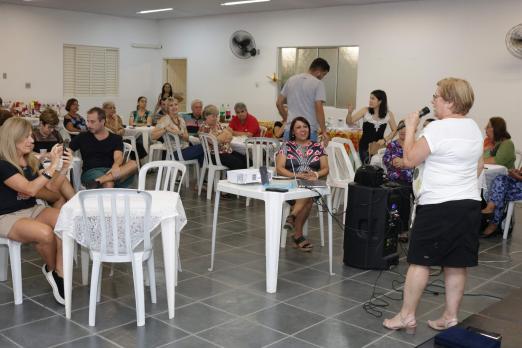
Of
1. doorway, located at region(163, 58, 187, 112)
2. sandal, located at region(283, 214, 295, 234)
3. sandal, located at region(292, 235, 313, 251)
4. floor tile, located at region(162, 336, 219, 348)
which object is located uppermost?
doorway, located at region(163, 58, 187, 112)

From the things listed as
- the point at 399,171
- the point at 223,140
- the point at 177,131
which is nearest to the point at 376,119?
the point at 399,171

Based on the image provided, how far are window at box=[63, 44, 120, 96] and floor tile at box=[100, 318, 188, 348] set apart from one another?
9.75 meters

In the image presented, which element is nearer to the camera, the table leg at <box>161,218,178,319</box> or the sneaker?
the table leg at <box>161,218,178,319</box>

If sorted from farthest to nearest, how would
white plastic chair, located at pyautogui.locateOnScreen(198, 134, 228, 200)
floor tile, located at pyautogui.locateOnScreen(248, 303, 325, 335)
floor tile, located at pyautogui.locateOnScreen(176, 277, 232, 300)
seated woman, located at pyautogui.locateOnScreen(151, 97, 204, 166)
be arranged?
seated woman, located at pyautogui.locateOnScreen(151, 97, 204, 166) → white plastic chair, located at pyautogui.locateOnScreen(198, 134, 228, 200) → floor tile, located at pyautogui.locateOnScreen(176, 277, 232, 300) → floor tile, located at pyautogui.locateOnScreen(248, 303, 325, 335)

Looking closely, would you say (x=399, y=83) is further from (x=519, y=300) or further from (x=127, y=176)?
(x=519, y=300)

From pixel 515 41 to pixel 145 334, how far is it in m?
7.00

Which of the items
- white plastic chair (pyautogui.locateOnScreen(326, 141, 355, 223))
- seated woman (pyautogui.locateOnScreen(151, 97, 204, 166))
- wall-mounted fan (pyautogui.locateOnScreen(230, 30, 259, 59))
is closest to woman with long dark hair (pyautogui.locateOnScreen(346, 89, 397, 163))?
white plastic chair (pyautogui.locateOnScreen(326, 141, 355, 223))

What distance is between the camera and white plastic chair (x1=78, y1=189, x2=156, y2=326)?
317 centimetres

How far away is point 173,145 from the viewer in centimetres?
771

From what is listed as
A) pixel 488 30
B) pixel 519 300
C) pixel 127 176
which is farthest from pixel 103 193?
pixel 488 30

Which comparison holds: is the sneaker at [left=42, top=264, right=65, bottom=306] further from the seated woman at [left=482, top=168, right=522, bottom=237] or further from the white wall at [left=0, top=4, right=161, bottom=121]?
the white wall at [left=0, top=4, right=161, bottom=121]

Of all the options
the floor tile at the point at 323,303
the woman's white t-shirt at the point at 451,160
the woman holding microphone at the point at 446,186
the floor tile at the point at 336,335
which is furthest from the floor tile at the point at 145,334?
the woman's white t-shirt at the point at 451,160

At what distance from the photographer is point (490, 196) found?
589 centimetres

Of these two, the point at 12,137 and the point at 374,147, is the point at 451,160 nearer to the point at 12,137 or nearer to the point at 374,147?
the point at 12,137
